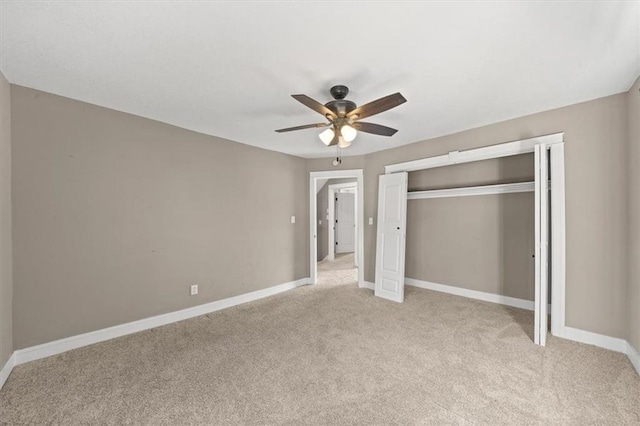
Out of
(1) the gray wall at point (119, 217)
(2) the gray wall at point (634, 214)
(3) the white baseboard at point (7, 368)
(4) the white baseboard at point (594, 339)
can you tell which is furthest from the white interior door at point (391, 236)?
(3) the white baseboard at point (7, 368)

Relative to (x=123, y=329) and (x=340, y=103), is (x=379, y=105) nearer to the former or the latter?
(x=340, y=103)

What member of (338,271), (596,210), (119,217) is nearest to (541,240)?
(596,210)

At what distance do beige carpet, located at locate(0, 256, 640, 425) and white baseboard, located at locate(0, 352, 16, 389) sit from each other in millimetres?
59

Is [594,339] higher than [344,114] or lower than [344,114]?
lower

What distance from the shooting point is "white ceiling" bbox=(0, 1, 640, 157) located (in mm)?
1563

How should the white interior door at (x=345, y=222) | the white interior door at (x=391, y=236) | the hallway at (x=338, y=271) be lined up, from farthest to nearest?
the white interior door at (x=345, y=222) → the hallway at (x=338, y=271) → the white interior door at (x=391, y=236)

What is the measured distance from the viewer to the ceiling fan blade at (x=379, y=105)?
79.2 inches

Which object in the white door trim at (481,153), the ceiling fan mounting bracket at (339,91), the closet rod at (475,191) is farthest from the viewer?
the closet rod at (475,191)

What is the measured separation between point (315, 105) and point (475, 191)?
3.01 meters

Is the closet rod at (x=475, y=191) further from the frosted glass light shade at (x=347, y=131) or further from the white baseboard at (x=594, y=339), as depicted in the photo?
the frosted glass light shade at (x=347, y=131)

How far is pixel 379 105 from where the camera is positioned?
7.13ft

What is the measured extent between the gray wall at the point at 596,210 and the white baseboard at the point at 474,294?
834 mm

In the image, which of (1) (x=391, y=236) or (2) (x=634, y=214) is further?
(1) (x=391, y=236)

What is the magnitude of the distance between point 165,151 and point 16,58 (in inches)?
57.1
